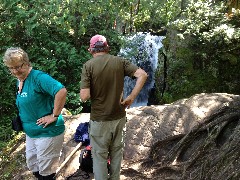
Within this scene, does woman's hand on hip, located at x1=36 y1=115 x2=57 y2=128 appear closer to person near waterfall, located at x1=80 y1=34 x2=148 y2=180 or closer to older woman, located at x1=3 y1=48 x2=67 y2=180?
older woman, located at x1=3 y1=48 x2=67 y2=180

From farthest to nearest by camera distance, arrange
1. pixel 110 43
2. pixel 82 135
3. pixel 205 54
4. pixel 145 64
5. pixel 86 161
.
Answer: pixel 145 64 → pixel 110 43 → pixel 205 54 → pixel 82 135 → pixel 86 161

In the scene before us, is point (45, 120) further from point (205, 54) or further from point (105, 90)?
point (205, 54)

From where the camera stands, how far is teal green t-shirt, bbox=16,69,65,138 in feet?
10.2

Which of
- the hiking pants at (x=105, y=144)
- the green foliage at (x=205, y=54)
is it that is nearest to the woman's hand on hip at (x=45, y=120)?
the hiking pants at (x=105, y=144)

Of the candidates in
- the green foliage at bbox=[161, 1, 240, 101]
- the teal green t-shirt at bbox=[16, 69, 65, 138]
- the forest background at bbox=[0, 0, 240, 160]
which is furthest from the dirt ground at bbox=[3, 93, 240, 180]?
the green foliage at bbox=[161, 1, 240, 101]

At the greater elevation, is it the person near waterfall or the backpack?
the person near waterfall

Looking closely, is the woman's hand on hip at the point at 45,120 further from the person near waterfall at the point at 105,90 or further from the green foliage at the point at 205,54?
the green foliage at the point at 205,54

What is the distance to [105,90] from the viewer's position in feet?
11.1

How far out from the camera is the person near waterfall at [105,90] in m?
3.34

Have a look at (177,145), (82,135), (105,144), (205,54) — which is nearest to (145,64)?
(205,54)

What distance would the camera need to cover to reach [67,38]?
11016 mm

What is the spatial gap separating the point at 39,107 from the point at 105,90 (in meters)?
0.77

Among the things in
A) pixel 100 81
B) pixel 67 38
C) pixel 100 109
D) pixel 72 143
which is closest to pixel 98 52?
pixel 100 81

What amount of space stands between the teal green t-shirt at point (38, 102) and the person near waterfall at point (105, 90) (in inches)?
14.7
